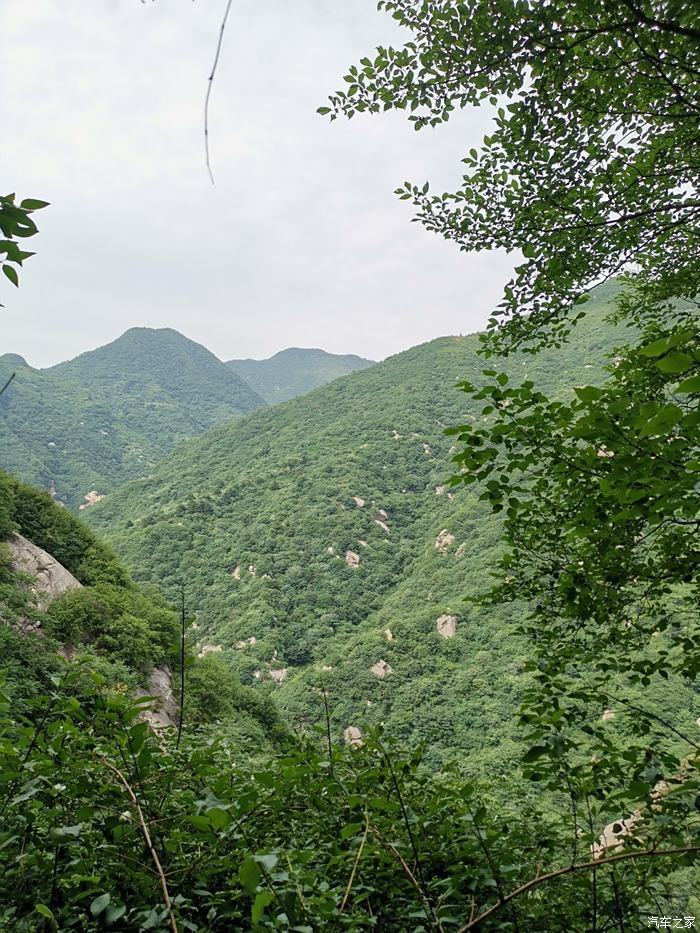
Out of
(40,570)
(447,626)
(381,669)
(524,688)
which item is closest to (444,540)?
(447,626)

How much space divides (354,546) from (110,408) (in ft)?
342

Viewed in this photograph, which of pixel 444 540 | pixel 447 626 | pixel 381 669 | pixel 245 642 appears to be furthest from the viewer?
pixel 444 540

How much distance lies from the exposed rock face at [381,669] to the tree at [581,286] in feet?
128

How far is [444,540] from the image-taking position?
5491 centimetres

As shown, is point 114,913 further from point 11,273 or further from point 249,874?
point 11,273

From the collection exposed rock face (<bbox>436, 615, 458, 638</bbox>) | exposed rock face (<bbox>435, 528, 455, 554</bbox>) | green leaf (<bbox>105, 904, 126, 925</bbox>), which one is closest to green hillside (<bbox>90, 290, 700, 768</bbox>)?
exposed rock face (<bbox>435, 528, 455, 554</bbox>)

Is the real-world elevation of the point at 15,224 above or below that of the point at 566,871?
above

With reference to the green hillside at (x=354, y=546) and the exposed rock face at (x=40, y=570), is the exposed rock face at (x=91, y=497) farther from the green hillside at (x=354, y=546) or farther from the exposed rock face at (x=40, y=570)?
the exposed rock face at (x=40, y=570)

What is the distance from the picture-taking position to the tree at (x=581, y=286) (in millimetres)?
2842

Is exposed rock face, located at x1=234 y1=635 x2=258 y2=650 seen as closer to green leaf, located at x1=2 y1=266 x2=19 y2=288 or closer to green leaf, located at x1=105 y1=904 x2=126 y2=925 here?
green leaf, located at x1=105 y1=904 x2=126 y2=925

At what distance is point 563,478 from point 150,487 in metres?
84.8

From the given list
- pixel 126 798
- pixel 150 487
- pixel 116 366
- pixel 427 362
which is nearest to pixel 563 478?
pixel 126 798

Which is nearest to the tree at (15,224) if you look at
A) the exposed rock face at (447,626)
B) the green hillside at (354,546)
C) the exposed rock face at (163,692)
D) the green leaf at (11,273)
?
the green leaf at (11,273)

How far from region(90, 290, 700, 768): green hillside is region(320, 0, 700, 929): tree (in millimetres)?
23870
